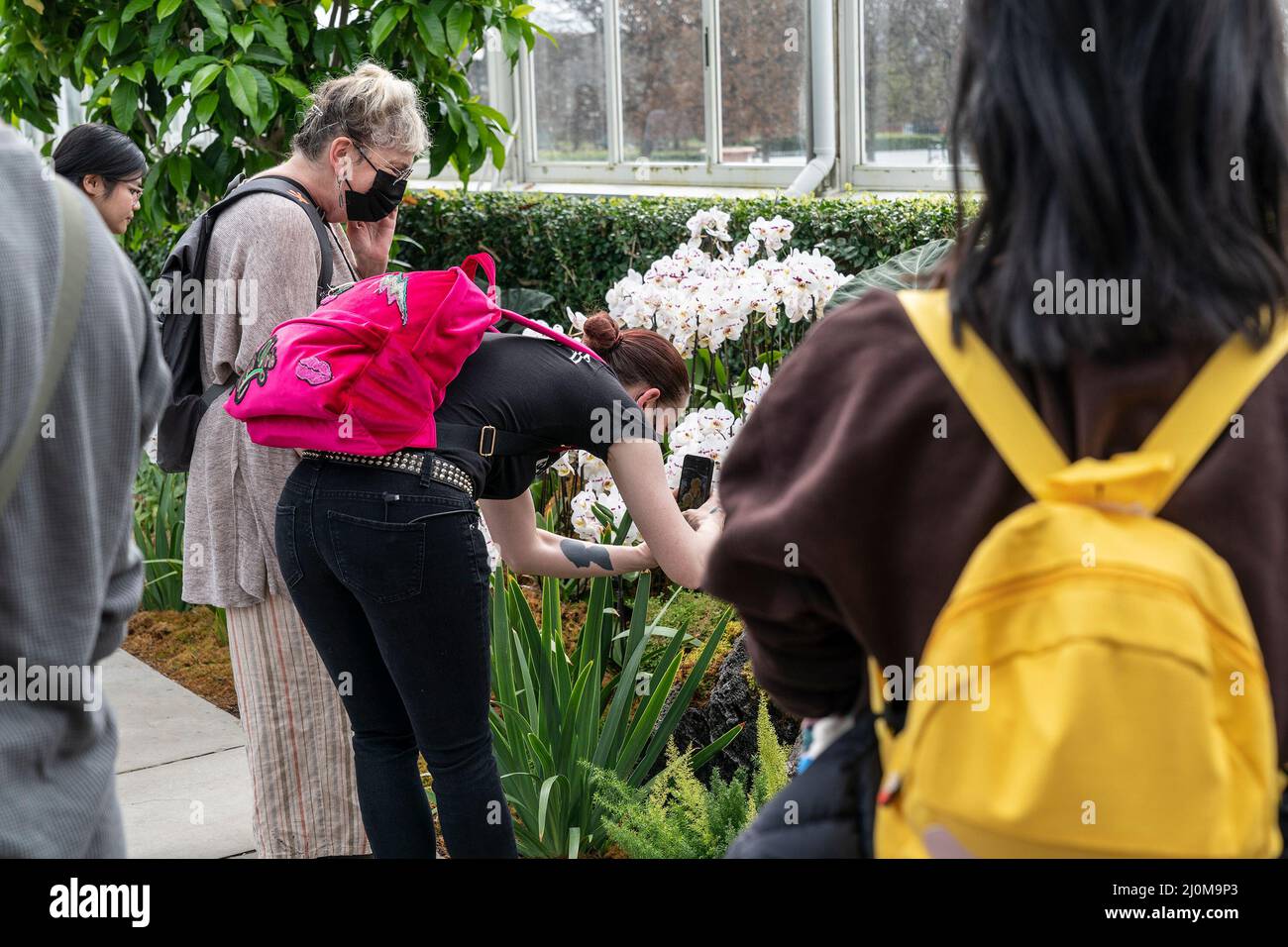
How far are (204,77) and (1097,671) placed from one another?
4246mm

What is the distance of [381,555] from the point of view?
7.86 feet

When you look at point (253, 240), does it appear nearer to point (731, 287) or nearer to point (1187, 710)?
point (731, 287)

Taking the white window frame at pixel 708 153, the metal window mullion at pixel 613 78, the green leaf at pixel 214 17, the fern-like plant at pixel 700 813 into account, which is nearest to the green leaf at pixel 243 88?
the green leaf at pixel 214 17

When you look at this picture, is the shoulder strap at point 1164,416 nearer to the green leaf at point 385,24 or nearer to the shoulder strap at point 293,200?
the shoulder strap at point 293,200

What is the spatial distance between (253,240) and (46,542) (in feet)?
6.09

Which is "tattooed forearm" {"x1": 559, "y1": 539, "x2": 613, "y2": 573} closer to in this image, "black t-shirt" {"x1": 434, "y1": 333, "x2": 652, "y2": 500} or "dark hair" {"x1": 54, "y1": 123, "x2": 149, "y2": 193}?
"black t-shirt" {"x1": 434, "y1": 333, "x2": 652, "y2": 500}

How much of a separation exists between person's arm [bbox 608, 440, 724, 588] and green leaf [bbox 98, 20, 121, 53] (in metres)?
3.38

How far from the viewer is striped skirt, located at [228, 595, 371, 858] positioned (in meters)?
3.10

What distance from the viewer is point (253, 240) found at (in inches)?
116

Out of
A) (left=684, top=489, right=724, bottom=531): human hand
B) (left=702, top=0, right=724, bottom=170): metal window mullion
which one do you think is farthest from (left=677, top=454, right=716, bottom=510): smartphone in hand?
(left=702, top=0, right=724, bottom=170): metal window mullion

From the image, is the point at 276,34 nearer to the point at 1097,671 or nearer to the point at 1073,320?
the point at 1073,320

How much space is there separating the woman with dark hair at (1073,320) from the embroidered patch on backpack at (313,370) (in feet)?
4.34

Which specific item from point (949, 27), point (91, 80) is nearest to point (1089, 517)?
point (91, 80)

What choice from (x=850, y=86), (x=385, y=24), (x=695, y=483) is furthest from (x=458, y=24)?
(x=850, y=86)
